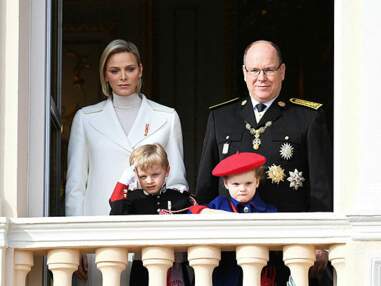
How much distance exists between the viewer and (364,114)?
9742mm

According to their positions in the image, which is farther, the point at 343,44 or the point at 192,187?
the point at 192,187

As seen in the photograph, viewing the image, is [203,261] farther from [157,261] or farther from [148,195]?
[148,195]

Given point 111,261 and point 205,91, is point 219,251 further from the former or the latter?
point 205,91

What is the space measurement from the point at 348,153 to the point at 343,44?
58cm

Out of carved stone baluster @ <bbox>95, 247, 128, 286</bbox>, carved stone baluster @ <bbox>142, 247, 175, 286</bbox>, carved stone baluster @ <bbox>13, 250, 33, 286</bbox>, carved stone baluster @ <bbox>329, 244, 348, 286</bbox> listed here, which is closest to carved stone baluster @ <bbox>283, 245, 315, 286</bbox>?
carved stone baluster @ <bbox>329, 244, 348, 286</bbox>

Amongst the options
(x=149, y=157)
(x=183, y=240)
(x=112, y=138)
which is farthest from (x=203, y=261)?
(x=112, y=138)

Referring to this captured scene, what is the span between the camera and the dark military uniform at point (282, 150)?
10297 mm

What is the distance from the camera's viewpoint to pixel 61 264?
9.84 m

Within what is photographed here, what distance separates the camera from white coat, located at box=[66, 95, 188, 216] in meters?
10.7

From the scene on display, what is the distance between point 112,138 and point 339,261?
68.6 inches

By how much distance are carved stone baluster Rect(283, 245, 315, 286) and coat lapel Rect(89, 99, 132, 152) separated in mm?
1411

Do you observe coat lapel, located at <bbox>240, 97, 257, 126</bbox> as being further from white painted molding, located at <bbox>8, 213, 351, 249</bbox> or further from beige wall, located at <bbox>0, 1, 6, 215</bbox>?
beige wall, located at <bbox>0, 1, 6, 215</bbox>

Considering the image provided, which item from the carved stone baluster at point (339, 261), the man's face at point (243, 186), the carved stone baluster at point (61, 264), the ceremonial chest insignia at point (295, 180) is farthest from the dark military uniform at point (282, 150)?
the carved stone baluster at point (61, 264)

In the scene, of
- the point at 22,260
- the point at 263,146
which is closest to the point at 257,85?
the point at 263,146
